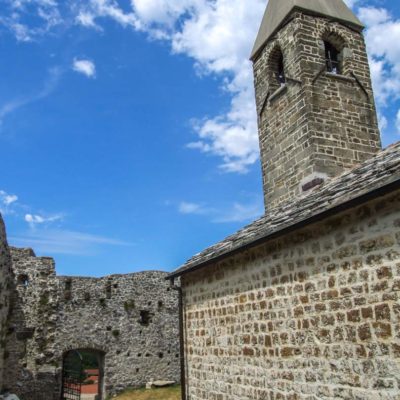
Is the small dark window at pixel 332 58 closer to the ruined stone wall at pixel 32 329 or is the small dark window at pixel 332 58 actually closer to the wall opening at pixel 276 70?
the wall opening at pixel 276 70

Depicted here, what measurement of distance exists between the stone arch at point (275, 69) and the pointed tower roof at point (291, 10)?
48 centimetres

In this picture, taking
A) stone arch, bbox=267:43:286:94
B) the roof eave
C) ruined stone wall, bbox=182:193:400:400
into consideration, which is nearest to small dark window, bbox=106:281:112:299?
stone arch, bbox=267:43:286:94

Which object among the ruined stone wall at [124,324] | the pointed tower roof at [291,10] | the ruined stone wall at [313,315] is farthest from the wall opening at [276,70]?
the ruined stone wall at [124,324]

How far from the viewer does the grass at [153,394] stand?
1682 centimetres

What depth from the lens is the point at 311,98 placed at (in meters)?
11.3

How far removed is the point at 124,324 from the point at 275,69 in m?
12.0

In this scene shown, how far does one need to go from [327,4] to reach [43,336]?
15.4 m

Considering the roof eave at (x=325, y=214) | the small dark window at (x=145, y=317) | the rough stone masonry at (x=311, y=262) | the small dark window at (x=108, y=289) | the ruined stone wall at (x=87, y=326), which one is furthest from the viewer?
the small dark window at (x=145, y=317)

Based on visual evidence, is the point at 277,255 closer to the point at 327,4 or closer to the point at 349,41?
the point at 349,41

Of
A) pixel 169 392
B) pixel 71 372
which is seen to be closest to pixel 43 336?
pixel 71 372

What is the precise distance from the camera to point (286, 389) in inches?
Answer: 234

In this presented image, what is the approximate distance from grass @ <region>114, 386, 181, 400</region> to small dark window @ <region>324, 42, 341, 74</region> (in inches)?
491

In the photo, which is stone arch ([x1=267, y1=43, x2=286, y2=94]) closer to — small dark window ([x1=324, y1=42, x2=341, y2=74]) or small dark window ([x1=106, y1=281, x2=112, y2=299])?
small dark window ([x1=324, y1=42, x2=341, y2=74])

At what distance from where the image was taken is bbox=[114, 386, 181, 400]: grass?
55.2ft
